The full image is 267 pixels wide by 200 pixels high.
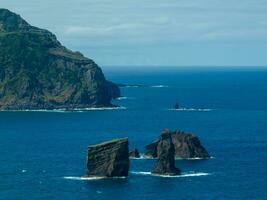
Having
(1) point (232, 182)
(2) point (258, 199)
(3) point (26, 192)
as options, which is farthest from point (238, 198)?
(3) point (26, 192)

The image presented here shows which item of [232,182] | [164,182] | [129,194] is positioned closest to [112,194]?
[129,194]

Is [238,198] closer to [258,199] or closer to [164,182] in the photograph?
[258,199]

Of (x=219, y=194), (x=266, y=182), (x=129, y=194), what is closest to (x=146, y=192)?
(x=129, y=194)

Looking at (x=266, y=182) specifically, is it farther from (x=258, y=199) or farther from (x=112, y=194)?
(x=112, y=194)

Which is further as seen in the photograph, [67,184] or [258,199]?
[67,184]

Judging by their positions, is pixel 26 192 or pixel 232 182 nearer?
pixel 26 192

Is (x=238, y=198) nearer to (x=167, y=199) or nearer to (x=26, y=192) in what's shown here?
(x=167, y=199)

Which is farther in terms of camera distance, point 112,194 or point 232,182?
point 232,182
